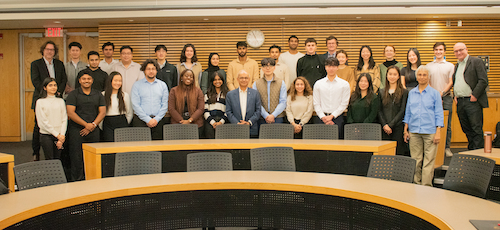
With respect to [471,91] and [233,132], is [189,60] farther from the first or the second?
[471,91]

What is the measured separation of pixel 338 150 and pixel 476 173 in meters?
1.72

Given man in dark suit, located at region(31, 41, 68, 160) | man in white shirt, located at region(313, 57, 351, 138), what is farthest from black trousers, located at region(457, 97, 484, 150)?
man in dark suit, located at region(31, 41, 68, 160)

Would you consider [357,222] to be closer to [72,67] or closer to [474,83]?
[474,83]

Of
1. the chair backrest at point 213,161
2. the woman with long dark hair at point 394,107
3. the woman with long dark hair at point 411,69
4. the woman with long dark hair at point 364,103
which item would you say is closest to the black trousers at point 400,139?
the woman with long dark hair at point 394,107

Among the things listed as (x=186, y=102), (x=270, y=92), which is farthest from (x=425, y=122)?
(x=186, y=102)

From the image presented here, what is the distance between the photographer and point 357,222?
312cm

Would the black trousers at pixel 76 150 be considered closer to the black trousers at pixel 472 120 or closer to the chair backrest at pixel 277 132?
the chair backrest at pixel 277 132

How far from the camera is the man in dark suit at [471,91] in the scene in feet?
20.5

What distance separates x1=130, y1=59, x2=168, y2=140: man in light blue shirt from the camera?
617 centimetres

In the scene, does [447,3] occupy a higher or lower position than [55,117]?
higher

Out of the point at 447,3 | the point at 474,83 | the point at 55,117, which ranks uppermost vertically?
the point at 447,3

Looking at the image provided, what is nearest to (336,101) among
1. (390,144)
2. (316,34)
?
(390,144)

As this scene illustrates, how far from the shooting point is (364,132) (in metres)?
5.33

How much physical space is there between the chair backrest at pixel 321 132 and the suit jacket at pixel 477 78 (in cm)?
253
